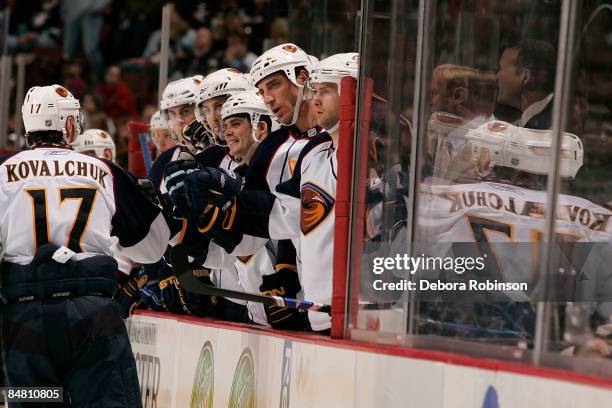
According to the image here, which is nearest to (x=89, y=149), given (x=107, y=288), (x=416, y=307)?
(x=107, y=288)

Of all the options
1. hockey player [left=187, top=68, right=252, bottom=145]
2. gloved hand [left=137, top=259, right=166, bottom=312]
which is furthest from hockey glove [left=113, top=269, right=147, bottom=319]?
hockey player [left=187, top=68, right=252, bottom=145]

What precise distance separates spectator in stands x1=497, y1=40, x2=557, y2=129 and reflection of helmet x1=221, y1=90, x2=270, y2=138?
2373 millimetres

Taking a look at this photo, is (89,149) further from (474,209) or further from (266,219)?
(474,209)

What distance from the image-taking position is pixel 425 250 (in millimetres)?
3326

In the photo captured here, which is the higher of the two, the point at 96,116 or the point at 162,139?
the point at 96,116

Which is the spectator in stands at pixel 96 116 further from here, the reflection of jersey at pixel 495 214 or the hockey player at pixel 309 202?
the reflection of jersey at pixel 495 214

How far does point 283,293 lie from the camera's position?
5020mm

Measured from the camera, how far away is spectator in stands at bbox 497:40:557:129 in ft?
9.60

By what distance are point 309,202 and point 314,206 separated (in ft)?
0.08

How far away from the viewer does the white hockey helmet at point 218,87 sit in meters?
5.65

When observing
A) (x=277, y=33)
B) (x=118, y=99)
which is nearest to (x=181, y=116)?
(x=277, y=33)

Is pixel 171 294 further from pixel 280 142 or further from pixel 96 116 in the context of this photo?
pixel 96 116

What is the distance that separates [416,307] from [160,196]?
1684 millimetres

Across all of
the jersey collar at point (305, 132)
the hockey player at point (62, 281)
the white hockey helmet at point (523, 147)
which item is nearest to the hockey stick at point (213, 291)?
the hockey player at point (62, 281)
